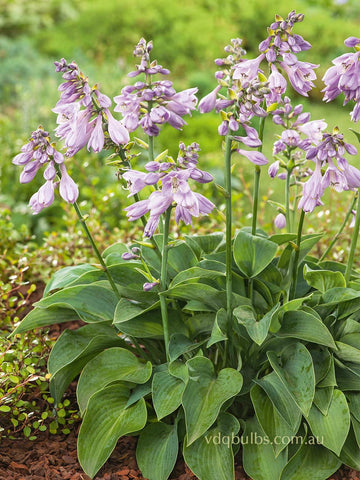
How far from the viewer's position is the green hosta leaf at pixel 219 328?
2230 millimetres

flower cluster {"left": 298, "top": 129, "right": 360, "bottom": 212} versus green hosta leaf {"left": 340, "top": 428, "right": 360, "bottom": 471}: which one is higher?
flower cluster {"left": 298, "top": 129, "right": 360, "bottom": 212}

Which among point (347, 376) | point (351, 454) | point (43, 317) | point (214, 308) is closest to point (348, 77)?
point (214, 308)

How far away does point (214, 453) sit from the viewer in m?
2.28

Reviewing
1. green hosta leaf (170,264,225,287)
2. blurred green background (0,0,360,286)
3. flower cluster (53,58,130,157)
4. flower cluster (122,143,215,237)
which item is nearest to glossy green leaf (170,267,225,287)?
green hosta leaf (170,264,225,287)

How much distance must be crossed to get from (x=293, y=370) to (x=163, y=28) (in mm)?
8958

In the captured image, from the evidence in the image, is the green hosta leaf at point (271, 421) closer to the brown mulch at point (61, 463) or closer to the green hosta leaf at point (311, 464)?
the green hosta leaf at point (311, 464)

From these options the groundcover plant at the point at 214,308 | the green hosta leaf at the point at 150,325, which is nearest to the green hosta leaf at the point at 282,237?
the groundcover plant at the point at 214,308

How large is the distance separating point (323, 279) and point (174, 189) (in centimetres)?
88

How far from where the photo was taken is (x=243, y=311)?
7.57 ft

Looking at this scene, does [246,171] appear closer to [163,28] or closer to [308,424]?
[308,424]

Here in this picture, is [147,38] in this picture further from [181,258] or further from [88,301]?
[88,301]

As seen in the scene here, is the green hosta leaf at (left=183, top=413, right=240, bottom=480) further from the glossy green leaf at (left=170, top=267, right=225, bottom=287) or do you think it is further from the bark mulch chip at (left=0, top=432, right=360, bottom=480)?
the glossy green leaf at (left=170, top=267, right=225, bottom=287)

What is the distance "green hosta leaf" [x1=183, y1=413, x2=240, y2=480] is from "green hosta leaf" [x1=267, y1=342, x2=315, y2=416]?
0.87 ft

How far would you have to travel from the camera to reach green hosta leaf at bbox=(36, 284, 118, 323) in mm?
2467
